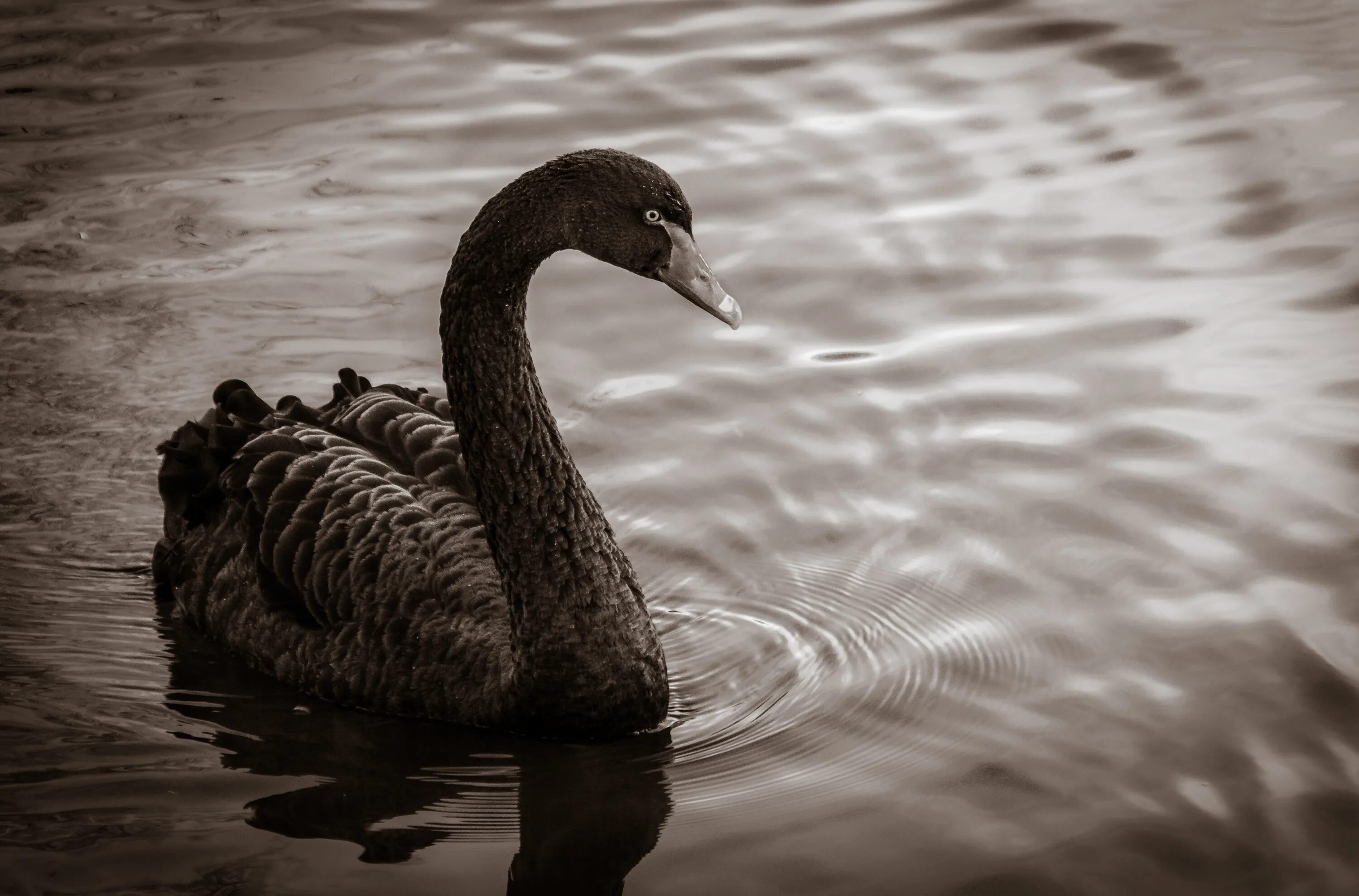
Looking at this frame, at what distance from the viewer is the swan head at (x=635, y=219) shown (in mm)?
4934

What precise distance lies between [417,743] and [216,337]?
3.16m

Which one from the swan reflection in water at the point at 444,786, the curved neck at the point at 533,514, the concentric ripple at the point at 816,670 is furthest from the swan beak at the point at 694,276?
the swan reflection in water at the point at 444,786

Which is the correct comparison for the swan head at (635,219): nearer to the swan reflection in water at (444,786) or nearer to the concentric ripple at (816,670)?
the concentric ripple at (816,670)

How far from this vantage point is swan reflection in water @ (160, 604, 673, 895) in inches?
185

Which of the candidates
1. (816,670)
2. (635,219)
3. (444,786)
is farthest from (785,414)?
(444,786)

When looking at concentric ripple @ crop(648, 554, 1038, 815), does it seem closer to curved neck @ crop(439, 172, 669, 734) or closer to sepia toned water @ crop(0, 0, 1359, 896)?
sepia toned water @ crop(0, 0, 1359, 896)

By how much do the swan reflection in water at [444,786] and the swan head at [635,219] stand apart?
144 centimetres

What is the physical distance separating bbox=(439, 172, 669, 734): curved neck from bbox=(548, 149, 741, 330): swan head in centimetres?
10

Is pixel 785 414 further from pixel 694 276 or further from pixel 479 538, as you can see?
pixel 694 276

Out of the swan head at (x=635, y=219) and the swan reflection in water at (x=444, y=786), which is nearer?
the swan reflection in water at (x=444, y=786)

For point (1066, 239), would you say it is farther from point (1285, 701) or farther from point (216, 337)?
point (216, 337)

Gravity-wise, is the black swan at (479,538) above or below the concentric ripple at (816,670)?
above

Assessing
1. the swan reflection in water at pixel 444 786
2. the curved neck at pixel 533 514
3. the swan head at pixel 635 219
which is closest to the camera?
the swan reflection in water at pixel 444 786

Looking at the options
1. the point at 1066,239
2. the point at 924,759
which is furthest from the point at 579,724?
the point at 1066,239
